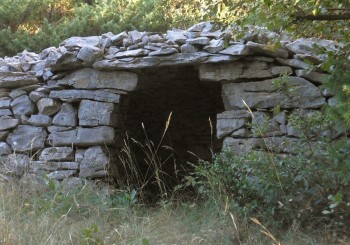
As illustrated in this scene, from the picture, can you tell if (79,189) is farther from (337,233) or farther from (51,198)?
(337,233)

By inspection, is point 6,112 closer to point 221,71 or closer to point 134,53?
point 134,53

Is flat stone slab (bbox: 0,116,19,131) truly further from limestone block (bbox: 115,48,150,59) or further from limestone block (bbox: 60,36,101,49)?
limestone block (bbox: 115,48,150,59)

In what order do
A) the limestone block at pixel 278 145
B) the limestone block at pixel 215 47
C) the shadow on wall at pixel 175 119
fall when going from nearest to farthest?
the limestone block at pixel 278 145, the limestone block at pixel 215 47, the shadow on wall at pixel 175 119

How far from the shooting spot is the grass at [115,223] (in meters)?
4.56

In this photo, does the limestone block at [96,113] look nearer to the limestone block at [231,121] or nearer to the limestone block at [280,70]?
the limestone block at [231,121]

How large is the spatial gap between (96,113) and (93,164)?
0.58 metres

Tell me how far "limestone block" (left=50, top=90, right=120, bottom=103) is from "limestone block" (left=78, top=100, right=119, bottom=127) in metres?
0.06

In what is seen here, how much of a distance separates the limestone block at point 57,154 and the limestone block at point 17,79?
0.84 meters

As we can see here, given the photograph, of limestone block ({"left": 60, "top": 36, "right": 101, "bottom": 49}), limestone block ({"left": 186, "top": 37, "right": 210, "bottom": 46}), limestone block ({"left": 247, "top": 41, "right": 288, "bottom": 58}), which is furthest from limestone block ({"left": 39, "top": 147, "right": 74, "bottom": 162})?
limestone block ({"left": 247, "top": 41, "right": 288, "bottom": 58})

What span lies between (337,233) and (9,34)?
7.27 meters

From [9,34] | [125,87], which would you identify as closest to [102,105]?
[125,87]

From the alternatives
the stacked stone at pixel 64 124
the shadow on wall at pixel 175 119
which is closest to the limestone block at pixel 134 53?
the stacked stone at pixel 64 124

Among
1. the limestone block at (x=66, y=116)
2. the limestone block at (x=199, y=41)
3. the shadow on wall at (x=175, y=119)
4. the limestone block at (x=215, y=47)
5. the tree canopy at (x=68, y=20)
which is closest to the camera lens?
the limestone block at (x=215, y=47)

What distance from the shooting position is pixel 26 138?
684cm
